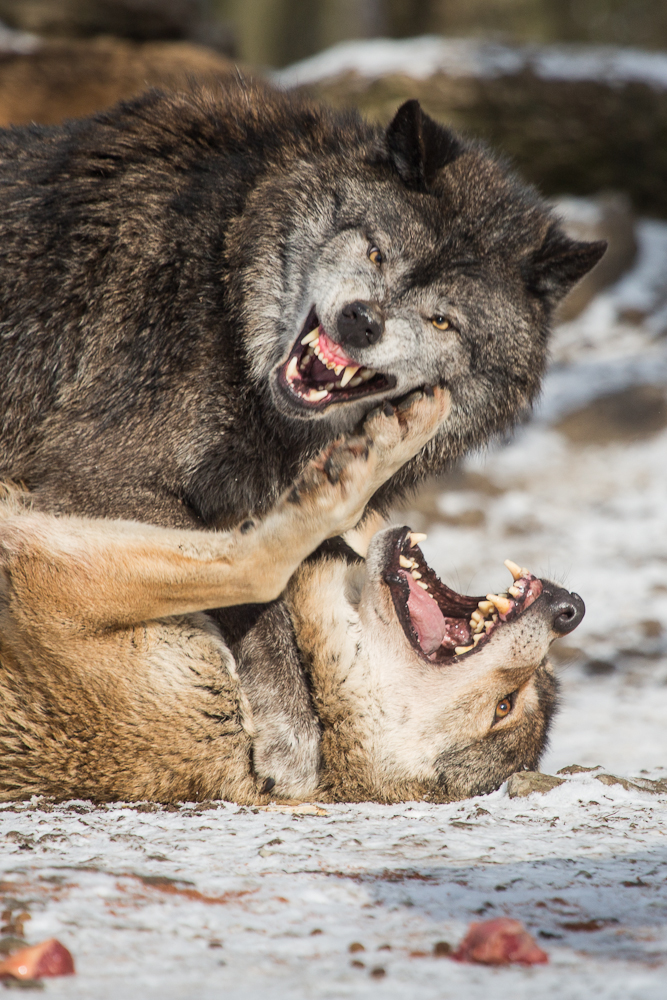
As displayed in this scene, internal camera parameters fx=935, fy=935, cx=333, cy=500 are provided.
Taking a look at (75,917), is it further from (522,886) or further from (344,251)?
(344,251)

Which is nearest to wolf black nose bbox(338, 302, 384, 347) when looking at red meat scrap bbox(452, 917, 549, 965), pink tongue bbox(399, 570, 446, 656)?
pink tongue bbox(399, 570, 446, 656)

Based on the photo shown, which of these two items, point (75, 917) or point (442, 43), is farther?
point (442, 43)

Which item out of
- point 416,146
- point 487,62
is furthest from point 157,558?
point 487,62

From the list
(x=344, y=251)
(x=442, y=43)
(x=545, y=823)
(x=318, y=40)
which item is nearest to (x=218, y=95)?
(x=344, y=251)

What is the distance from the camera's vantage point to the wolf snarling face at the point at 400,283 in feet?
12.0

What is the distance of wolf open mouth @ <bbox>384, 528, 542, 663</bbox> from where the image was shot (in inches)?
153

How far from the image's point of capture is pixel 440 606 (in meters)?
4.08

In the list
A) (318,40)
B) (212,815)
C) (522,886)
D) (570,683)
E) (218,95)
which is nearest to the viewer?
(522,886)

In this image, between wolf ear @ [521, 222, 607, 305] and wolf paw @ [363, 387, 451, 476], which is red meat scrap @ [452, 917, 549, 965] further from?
wolf ear @ [521, 222, 607, 305]

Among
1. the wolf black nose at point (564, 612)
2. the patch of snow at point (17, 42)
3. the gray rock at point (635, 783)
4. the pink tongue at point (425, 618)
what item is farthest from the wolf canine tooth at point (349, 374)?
the patch of snow at point (17, 42)

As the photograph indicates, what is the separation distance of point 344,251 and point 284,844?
2265 mm

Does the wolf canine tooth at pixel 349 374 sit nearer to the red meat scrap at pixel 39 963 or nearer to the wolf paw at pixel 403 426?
the wolf paw at pixel 403 426

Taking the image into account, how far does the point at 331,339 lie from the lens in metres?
3.59

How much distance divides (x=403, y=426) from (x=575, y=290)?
20.6 ft
